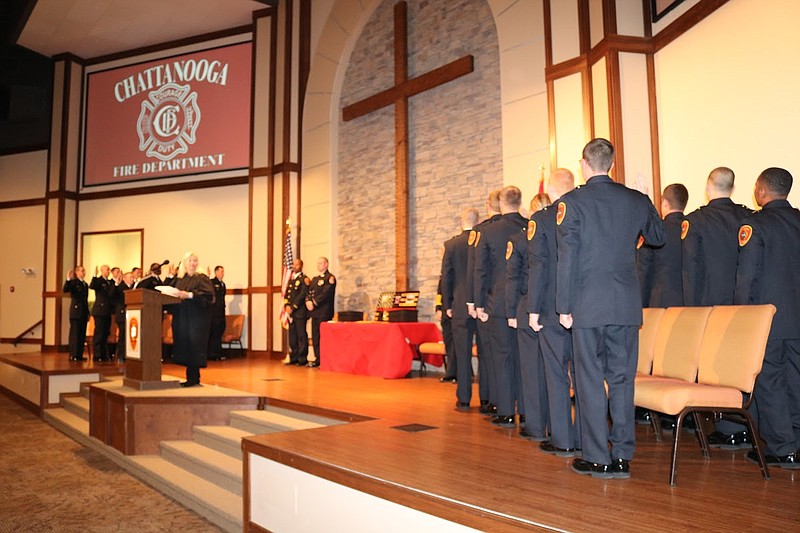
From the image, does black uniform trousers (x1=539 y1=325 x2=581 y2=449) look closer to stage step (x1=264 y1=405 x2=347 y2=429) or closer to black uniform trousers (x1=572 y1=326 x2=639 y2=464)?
black uniform trousers (x1=572 y1=326 x2=639 y2=464)

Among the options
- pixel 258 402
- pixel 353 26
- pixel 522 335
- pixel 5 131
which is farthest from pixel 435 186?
pixel 5 131

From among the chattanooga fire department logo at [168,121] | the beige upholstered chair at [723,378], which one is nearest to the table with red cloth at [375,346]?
the beige upholstered chair at [723,378]

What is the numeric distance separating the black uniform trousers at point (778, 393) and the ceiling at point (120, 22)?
10.1 metres

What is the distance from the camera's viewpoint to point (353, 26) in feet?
32.6

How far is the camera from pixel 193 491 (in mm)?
4215

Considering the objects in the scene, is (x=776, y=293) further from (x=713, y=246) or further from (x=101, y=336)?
(x=101, y=336)

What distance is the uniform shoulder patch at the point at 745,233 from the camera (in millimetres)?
3242

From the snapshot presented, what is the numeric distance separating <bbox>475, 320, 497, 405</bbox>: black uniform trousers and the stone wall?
133 inches

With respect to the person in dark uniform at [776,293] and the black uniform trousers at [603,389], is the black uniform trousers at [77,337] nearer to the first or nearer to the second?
the black uniform trousers at [603,389]

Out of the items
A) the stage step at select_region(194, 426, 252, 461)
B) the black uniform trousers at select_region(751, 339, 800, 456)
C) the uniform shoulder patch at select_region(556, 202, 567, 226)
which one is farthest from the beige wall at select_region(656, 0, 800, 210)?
the stage step at select_region(194, 426, 252, 461)

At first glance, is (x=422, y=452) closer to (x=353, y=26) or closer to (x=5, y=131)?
(x=353, y=26)

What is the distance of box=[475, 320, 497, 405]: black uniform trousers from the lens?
4505mm

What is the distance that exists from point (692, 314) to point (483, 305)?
54.8 inches

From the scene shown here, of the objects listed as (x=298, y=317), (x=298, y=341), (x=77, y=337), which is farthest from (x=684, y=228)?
(x=77, y=337)
